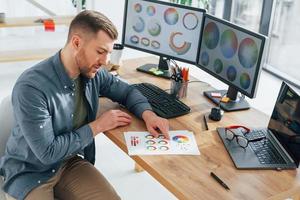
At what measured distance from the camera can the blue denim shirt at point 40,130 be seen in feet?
4.63

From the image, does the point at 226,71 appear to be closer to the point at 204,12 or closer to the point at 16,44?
the point at 204,12

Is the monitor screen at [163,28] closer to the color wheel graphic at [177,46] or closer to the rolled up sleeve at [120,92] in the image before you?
the color wheel graphic at [177,46]

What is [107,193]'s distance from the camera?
161 centimetres

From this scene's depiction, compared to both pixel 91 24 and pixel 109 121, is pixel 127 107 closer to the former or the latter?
pixel 109 121

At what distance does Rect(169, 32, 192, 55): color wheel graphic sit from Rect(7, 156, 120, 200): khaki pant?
A: 91cm

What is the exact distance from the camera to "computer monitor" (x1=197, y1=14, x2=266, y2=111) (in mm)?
1787

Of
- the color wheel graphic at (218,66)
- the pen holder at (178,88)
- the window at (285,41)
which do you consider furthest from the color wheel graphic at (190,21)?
the window at (285,41)

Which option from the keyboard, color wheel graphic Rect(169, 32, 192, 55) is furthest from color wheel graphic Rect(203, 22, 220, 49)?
the keyboard

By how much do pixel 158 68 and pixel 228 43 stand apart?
1.95ft

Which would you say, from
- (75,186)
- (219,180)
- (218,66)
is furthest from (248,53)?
(75,186)

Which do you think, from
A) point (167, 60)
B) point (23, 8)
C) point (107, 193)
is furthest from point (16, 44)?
point (107, 193)

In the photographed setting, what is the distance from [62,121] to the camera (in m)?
1.57

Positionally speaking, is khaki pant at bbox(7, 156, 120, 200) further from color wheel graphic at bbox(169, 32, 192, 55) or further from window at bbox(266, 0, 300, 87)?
window at bbox(266, 0, 300, 87)

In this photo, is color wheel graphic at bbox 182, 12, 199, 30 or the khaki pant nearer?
the khaki pant
